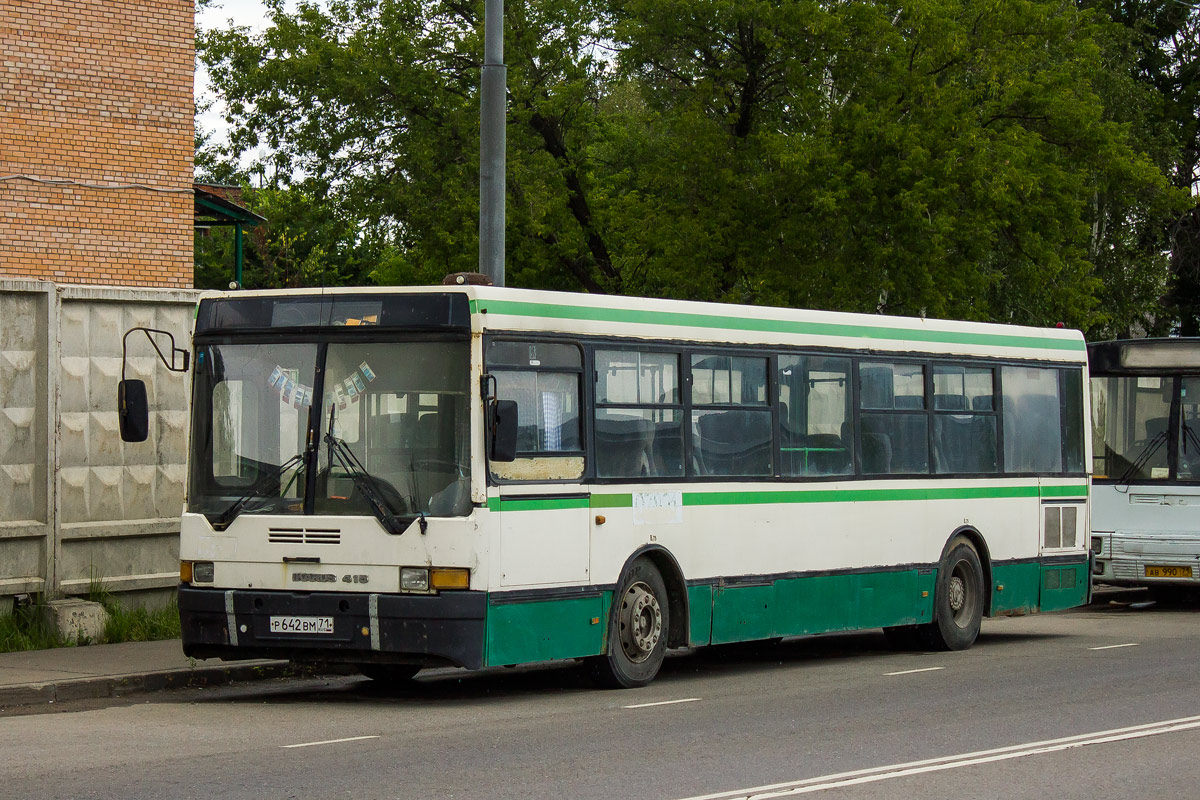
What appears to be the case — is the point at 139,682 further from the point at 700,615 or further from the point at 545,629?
the point at 700,615

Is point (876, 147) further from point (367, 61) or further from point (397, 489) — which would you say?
point (397, 489)

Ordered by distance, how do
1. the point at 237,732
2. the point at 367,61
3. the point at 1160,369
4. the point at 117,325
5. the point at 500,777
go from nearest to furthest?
the point at 500,777 → the point at 237,732 → the point at 117,325 → the point at 1160,369 → the point at 367,61

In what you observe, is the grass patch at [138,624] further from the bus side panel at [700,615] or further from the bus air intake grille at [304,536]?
the bus side panel at [700,615]

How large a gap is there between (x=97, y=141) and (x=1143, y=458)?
12666 mm

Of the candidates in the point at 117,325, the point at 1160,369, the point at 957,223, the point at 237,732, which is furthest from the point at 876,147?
the point at 237,732

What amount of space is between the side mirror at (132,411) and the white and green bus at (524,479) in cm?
39

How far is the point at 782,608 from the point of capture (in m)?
14.1

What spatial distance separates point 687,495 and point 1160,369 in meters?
10.1

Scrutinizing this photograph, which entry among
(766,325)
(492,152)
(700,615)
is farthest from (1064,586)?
(492,152)

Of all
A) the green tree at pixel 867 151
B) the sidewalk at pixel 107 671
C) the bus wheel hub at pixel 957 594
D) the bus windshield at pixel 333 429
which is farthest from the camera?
the green tree at pixel 867 151

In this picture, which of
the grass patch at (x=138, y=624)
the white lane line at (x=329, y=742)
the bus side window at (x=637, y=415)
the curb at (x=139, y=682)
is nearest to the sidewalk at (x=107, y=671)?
the curb at (x=139, y=682)

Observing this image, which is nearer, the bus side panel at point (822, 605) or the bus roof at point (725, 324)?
the bus roof at point (725, 324)

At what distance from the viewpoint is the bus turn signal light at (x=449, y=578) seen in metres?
11.2

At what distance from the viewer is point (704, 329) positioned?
531 inches
